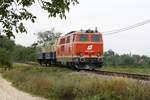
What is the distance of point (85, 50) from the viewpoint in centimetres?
3875

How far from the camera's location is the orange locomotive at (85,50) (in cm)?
3828

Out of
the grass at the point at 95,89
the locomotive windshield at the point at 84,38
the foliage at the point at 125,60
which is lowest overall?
the grass at the point at 95,89

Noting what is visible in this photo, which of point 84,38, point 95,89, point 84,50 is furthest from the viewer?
point 84,38

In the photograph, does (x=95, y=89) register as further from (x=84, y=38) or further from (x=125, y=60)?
(x=125, y=60)

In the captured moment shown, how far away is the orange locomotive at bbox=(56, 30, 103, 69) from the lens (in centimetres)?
3828

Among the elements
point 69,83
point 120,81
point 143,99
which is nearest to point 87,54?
point 69,83

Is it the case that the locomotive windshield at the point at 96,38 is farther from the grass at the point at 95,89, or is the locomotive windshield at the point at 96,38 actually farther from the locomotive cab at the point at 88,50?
the grass at the point at 95,89

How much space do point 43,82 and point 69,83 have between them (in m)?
6.55

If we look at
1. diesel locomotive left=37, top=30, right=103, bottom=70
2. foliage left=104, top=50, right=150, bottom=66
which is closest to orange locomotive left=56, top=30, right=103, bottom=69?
diesel locomotive left=37, top=30, right=103, bottom=70

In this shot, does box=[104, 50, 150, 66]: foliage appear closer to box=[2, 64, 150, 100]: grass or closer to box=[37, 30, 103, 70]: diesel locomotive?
box=[37, 30, 103, 70]: diesel locomotive

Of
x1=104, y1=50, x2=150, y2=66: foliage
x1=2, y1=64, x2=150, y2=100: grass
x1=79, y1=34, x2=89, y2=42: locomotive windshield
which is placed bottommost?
x1=2, y1=64, x2=150, y2=100: grass

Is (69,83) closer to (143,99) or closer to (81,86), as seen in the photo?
(81,86)

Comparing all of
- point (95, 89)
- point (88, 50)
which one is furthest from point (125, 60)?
point (95, 89)

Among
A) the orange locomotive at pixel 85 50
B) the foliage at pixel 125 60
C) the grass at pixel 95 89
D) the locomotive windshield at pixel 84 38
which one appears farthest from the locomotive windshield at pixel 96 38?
the foliage at pixel 125 60
